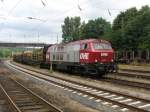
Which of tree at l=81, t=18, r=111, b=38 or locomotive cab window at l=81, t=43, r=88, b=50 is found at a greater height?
tree at l=81, t=18, r=111, b=38

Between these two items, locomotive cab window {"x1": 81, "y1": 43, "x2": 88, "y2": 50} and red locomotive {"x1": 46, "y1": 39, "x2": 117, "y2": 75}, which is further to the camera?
locomotive cab window {"x1": 81, "y1": 43, "x2": 88, "y2": 50}

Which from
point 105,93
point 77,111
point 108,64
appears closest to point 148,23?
point 108,64

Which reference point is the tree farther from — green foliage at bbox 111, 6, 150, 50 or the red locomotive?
the red locomotive

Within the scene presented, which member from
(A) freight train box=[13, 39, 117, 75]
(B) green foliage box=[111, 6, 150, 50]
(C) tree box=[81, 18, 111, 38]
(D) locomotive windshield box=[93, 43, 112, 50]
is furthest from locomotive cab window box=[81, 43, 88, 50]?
(C) tree box=[81, 18, 111, 38]

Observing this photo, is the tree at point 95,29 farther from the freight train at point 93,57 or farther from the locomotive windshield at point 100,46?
the locomotive windshield at point 100,46

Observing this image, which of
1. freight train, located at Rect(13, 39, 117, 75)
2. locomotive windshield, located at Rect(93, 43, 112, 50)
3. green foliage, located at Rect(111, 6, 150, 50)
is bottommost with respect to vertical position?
freight train, located at Rect(13, 39, 117, 75)

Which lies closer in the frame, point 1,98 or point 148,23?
point 1,98

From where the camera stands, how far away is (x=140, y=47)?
6450 centimetres

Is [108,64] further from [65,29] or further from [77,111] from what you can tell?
[65,29]

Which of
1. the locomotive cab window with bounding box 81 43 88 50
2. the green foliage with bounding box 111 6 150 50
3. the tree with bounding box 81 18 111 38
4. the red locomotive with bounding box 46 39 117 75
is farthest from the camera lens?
the tree with bounding box 81 18 111 38

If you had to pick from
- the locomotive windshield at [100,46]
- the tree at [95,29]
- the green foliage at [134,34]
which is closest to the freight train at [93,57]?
the locomotive windshield at [100,46]

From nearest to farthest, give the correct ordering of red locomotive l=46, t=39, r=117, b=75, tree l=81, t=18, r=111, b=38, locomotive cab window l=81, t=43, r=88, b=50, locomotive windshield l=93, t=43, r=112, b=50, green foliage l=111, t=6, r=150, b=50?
red locomotive l=46, t=39, r=117, b=75, locomotive windshield l=93, t=43, r=112, b=50, locomotive cab window l=81, t=43, r=88, b=50, green foliage l=111, t=6, r=150, b=50, tree l=81, t=18, r=111, b=38

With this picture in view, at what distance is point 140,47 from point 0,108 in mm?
52446

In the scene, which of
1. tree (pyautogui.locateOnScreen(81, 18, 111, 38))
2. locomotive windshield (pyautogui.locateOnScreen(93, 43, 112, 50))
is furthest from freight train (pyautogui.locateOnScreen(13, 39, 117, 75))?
tree (pyautogui.locateOnScreen(81, 18, 111, 38))
